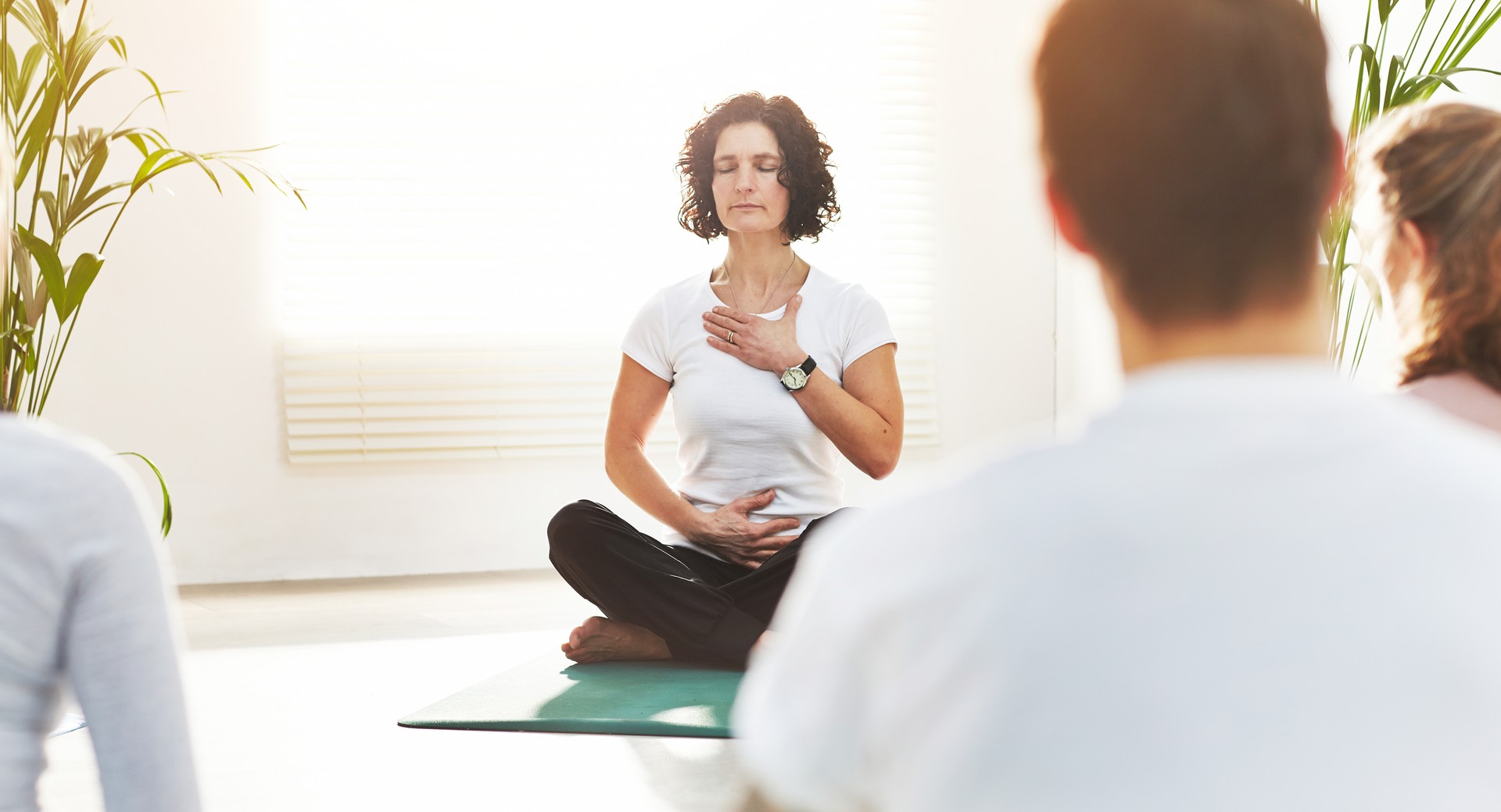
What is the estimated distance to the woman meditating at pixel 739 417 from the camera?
295cm

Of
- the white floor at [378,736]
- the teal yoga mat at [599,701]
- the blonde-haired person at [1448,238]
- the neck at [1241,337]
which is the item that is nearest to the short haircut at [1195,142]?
the neck at [1241,337]

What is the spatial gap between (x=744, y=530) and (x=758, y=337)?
43 cm

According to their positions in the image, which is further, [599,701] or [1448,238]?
[599,701]

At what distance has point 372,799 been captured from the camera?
7.07 ft

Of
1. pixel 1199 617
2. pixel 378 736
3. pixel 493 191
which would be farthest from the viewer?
pixel 493 191

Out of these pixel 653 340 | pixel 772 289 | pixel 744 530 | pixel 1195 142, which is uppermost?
pixel 1195 142

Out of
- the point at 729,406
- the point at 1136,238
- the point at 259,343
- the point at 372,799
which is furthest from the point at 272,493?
the point at 1136,238

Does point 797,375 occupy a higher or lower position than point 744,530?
higher

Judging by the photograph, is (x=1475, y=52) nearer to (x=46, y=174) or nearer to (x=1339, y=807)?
(x=1339, y=807)

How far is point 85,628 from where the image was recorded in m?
0.81

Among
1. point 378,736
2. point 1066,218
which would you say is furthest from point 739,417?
point 1066,218

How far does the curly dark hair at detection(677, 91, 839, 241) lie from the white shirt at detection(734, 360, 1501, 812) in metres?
2.62

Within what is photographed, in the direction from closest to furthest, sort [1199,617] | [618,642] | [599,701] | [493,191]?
[1199,617] → [599,701] → [618,642] → [493,191]

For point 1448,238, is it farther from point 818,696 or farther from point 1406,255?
point 818,696
